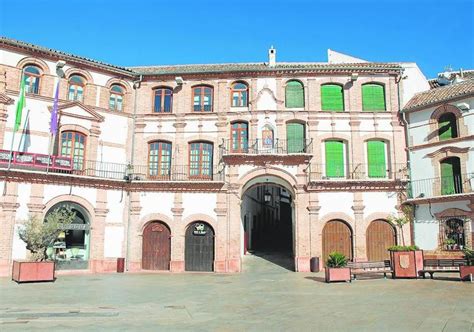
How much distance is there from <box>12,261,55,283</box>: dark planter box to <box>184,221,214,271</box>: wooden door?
7.74m

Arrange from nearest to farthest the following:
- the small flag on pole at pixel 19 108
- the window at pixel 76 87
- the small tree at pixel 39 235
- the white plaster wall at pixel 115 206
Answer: the small tree at pixel 39 235
the small flag on pole at pixel 19 108
the white plaster wall at pixel 115 206
the window at pixel 76 87

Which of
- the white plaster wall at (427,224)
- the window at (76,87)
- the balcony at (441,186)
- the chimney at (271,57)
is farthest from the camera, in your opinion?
the chimney at (271,57)

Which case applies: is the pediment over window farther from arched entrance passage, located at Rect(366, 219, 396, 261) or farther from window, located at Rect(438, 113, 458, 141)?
window, located at Rect(438, 113, 458, 141)

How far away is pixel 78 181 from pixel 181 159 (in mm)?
5705

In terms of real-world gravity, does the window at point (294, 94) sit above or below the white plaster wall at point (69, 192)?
above

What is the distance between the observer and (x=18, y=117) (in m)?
21.2

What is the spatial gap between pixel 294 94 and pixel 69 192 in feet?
44.7

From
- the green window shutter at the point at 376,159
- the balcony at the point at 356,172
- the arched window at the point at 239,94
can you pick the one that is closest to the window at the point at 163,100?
the arched window at the point at 239,94

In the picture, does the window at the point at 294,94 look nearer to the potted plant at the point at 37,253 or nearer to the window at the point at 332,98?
the window at the point at 332,98

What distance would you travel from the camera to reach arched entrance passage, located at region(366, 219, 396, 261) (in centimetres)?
2312

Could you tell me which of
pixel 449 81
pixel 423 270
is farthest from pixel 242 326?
pixel 449 81

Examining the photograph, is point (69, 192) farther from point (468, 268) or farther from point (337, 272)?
point (468, 268)

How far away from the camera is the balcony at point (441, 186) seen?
70.4ft

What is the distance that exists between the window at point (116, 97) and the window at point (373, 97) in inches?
560
